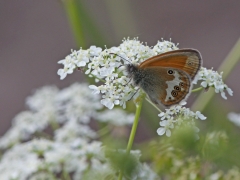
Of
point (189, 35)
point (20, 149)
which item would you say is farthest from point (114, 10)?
point (189, 35)

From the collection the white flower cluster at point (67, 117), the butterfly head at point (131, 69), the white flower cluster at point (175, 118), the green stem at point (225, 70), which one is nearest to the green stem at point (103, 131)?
the white flower cluster at point (67, 117)

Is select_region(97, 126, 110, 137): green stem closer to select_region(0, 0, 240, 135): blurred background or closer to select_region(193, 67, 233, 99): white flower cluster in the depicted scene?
select_region(193, 67, 233, 99): white flower cluster

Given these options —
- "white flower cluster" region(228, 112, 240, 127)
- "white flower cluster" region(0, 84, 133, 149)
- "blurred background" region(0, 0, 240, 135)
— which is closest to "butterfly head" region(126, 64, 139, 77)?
"white flower cluster" region(228, 112, 240, 127)

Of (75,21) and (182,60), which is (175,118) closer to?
(182,60)

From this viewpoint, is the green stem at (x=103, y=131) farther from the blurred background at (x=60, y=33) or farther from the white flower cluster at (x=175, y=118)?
the blurred background at (x=60, y=33)

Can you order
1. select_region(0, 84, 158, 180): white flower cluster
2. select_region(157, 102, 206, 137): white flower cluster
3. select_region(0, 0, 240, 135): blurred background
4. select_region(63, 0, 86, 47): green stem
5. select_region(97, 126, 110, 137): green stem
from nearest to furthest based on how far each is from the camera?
select_region(157, 102, 206, 137): white flower cluster < select_region(0, 84, 158, 180): white flower cluster < select_region(97, 126, 110, 137): green stem < select_region(63, 0, 86, 47): green stem < select_region(0, 0, 240, 135): blurred background

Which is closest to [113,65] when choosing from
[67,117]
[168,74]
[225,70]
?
[168,74]
